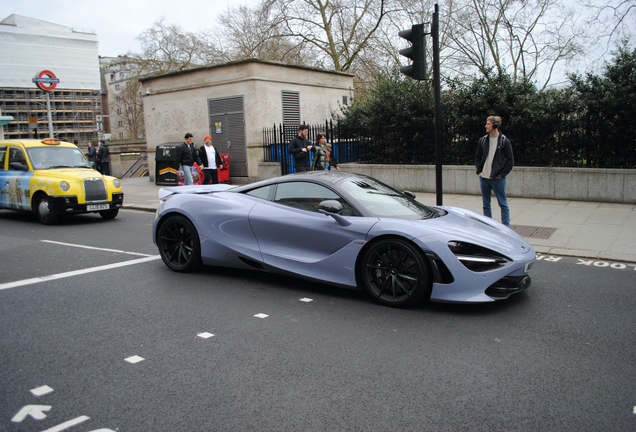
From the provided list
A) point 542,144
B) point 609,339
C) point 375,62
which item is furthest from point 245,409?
point 375,62

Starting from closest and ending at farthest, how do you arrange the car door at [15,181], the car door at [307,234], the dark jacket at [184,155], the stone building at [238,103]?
the car door at [307,234]
the car door at [15,181]
the dark jacket at [184,155]
the stone building at [238,103]

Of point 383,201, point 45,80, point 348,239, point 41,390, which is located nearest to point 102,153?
point 45,80

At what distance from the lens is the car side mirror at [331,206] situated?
5.01 metres

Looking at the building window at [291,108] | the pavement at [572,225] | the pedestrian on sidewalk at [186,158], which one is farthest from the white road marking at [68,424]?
the building window at [291,108]

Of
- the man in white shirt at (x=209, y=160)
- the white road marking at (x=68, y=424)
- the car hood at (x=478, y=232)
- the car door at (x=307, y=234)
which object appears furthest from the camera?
the man in white shirt at (x=209, y=160)

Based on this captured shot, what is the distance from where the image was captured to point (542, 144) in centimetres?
1190

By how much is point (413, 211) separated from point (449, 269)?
1070mm

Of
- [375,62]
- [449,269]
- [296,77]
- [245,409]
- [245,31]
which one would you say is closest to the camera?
[245,409]

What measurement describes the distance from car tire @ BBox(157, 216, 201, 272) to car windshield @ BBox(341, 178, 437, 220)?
6.64 feet

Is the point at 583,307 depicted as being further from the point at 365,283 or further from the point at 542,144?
the point at 542,144

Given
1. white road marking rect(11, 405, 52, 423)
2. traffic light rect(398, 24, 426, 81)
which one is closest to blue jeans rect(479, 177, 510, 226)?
traffic light rect(398, 24, 426, 81)

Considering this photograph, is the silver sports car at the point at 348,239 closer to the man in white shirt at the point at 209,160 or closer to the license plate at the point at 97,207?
the license plate at the point at 97,207

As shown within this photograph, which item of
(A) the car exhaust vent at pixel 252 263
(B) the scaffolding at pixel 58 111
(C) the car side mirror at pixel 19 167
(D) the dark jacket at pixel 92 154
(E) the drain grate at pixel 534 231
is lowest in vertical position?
(E) the drain grate at pixel 534 231

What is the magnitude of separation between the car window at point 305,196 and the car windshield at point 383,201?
0.17m
